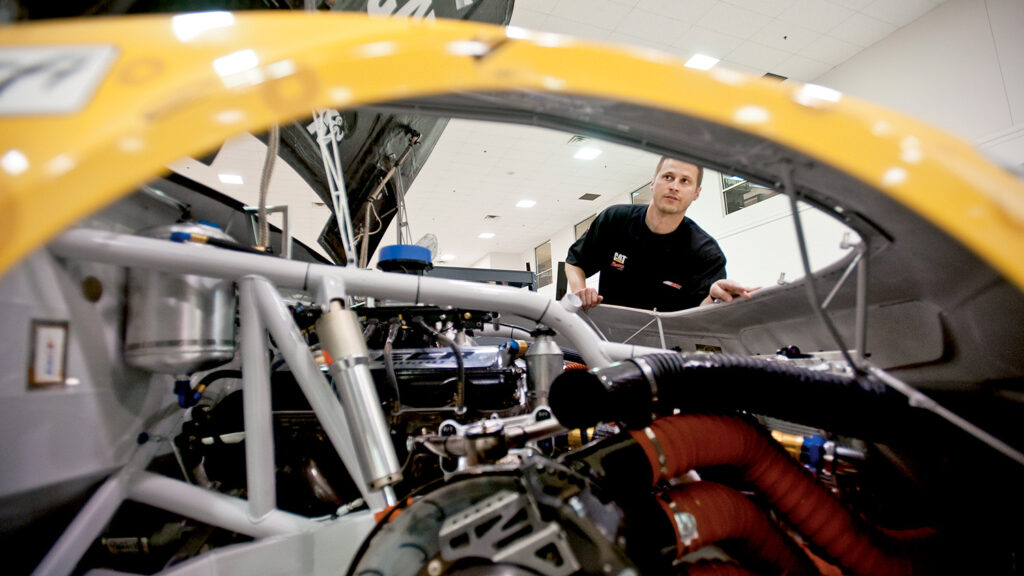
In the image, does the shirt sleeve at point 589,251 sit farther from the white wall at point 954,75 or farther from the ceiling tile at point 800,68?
the ceiling tile at point 800,68

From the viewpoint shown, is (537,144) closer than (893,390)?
No

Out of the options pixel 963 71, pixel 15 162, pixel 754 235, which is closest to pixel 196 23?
pixel 15 162

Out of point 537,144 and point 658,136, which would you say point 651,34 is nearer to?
point 537,144

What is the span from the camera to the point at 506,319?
9.03 feet

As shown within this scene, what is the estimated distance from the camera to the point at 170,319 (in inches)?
41.6

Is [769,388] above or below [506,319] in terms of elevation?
below

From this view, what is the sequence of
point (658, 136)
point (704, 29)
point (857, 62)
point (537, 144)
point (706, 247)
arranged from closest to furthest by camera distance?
1. point (658, 136)
2. point (706, 247)
3. point (704, 29)
4. point (857, 62)
5. point (537, 144)

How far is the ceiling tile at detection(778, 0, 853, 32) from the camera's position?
15.2 feet

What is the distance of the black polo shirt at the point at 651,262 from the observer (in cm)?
243

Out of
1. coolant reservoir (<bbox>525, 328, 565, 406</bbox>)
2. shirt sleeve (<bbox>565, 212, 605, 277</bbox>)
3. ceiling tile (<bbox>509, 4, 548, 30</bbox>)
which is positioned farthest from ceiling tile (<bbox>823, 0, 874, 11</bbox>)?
coolant reservoir (<bbox>525, 328, 565, 406</bbox>)

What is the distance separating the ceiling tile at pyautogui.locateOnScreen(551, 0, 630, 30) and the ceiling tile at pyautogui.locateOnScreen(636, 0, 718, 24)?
0.24m

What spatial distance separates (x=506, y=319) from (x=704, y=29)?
4623mm

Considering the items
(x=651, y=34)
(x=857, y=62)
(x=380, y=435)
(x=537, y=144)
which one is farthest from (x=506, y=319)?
(x=857, y=62)

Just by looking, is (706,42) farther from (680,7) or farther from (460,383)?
(460,383)
